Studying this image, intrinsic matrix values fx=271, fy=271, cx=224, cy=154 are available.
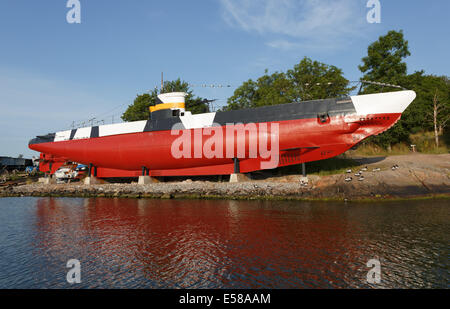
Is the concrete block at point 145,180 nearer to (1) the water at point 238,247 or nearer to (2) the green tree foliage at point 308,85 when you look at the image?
(1) the water at point 238,247

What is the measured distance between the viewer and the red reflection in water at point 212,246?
7.81 m

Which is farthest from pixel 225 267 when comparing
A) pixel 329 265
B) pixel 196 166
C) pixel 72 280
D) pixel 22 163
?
pixel 22 163

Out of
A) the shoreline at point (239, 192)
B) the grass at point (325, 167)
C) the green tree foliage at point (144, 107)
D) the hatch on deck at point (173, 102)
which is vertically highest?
the green tree foliage at point (144, 107)

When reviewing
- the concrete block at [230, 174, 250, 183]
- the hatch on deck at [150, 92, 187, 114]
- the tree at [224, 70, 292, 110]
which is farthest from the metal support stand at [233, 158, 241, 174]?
the tree at [224, 70, 292, 110]

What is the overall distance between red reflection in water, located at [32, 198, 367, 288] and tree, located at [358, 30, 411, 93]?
27.9m

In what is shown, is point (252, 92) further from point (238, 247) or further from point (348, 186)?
point (238, 247)

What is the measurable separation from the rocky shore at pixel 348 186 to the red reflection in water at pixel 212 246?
2976mm

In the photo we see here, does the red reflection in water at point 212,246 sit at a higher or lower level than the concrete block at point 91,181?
lower

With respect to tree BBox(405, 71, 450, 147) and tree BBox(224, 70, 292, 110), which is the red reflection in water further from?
tree BBox(224, 70, 292, 110)

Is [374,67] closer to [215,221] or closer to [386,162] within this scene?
[386,162]

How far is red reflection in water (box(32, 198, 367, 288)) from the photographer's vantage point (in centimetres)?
781

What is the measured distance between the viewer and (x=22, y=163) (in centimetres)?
6950

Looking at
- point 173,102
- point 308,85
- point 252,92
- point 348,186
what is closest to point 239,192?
point 348,186

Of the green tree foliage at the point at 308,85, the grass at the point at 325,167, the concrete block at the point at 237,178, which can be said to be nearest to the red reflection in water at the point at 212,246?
the concrete block at the point at 237,178
